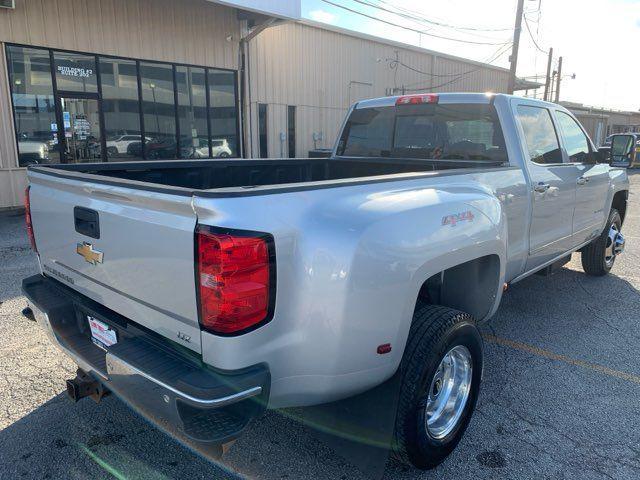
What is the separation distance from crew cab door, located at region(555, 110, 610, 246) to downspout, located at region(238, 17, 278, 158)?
10.8 meters

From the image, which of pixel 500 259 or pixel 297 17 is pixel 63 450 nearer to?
pixel 500 259

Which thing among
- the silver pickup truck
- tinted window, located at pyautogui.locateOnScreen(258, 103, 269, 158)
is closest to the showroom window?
tinted window, located at pyautogui.locateOnScreen(258, 103, 269, 158)

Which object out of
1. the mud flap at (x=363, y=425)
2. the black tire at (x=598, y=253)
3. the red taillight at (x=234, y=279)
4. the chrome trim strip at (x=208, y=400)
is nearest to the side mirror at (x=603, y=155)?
the black tire at (x=598, y=253)

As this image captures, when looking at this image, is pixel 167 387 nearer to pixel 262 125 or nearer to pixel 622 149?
pixel 622 149

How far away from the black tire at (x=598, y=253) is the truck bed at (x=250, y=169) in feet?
9.25

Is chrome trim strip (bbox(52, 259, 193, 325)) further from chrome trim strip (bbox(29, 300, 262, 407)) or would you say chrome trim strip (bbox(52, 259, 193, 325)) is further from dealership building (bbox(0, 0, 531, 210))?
dealership building (bbox(0, 0, 531, 210))

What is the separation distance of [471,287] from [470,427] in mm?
871

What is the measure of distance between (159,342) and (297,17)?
13101 mm

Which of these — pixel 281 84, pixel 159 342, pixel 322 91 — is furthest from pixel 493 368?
pixel 322 91

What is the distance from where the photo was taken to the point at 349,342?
6.91 feet

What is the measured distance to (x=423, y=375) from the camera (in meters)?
2.41

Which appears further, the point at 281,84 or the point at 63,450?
the point at 281,84

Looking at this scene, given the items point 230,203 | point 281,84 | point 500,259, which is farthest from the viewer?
point 281,84

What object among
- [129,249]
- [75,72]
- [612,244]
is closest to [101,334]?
[129,249]
